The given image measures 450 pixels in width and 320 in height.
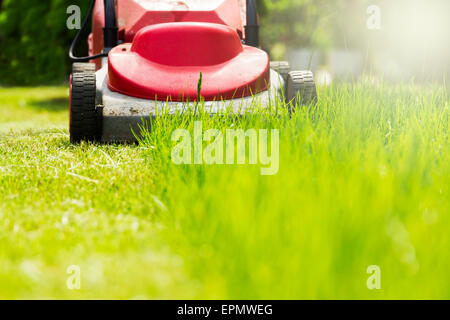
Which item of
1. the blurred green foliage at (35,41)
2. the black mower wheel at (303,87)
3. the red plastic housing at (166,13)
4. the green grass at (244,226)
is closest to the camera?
the green grass at (244,226)

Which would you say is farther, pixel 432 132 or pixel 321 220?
pixel 432 132

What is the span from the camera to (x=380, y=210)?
4.09 feet

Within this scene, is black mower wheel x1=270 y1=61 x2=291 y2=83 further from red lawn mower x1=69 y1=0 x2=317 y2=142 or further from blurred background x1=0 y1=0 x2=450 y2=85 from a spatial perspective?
red lawn mower x1=69 y1=0 x2=317 y2=142

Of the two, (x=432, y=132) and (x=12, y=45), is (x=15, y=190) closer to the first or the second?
(x=432, y=132)

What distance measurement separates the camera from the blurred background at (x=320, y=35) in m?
7.54

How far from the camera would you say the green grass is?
44.2 inches

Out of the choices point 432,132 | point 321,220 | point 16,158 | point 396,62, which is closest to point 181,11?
point 16,158

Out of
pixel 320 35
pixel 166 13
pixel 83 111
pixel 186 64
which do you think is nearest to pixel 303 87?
pixel 186 64

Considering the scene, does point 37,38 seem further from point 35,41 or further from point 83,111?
point 83,111

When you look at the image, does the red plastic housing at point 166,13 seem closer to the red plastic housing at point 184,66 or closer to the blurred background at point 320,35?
the red plastic housing at point 184,66

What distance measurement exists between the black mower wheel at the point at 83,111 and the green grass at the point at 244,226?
75cm

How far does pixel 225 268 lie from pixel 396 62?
40.7 ft

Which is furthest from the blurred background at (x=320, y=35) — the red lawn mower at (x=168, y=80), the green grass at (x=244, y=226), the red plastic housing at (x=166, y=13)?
the green grass at (x=244, y=226)

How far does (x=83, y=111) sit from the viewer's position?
116 inches
